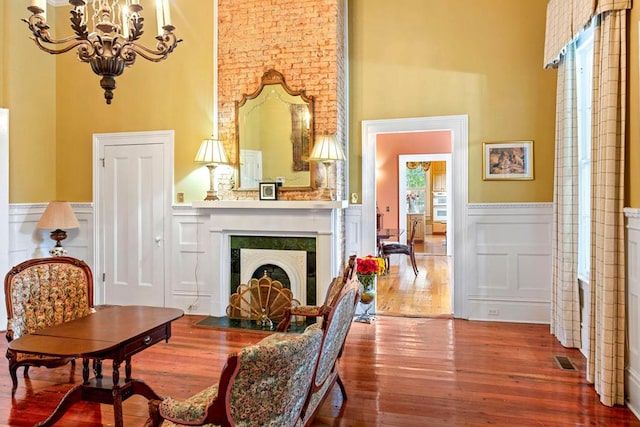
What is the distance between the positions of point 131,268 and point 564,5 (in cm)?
562

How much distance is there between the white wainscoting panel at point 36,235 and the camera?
5258 millimetres

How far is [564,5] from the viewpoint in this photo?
12.7ft

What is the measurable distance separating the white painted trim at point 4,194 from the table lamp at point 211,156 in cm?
203

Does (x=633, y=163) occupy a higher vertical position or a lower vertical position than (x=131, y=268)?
higher

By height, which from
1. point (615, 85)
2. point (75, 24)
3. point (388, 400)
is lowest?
point (388, 400)

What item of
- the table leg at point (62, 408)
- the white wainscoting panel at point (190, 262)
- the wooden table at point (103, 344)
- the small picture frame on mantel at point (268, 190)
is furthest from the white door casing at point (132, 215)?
the table leg at point (62, 408)

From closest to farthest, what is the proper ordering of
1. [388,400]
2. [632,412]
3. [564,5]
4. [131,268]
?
[632,412] → [388,400] → [564,5] → [131,268]

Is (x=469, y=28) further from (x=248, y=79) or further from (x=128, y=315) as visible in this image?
(x=128, y=315)

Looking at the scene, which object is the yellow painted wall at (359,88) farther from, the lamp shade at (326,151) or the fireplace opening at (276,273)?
the fireplace opening at (276,273)

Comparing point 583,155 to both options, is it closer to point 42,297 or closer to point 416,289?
point 416,289

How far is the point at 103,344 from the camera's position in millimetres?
2438

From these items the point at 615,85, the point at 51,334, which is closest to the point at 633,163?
the point at 615,85

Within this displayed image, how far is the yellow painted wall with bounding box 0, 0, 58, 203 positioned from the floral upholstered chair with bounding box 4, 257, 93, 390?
2424 millimetres

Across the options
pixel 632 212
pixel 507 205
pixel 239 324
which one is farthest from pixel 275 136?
pixel 632 212
